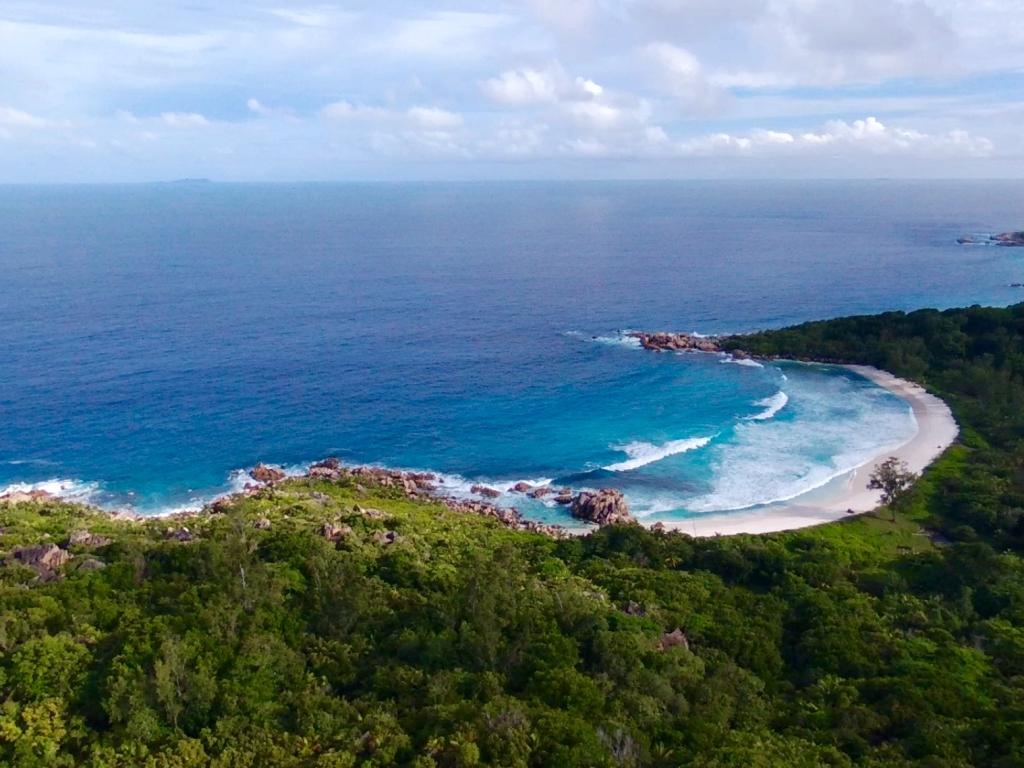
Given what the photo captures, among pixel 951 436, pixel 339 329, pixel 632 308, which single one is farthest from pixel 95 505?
pixel 632 308

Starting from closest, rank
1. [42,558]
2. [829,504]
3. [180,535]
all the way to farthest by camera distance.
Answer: [42,558], [180,535], [829,504]

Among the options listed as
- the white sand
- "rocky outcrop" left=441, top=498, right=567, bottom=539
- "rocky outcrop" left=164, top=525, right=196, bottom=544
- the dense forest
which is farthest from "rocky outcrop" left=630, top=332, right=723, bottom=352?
"rocky outcrop" left=164, top=525, right=196, bottom=544

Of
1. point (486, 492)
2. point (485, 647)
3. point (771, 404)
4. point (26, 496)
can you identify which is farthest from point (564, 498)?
point (26, 496)

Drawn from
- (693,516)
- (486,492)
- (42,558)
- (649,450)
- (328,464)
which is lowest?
(693,516)

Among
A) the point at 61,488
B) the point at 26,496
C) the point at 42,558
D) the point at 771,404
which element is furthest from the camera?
the point at 771,404

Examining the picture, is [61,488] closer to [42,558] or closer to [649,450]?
[42,558]

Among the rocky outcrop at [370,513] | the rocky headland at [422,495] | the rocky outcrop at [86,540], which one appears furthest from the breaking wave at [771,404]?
the rocky outcrop at [86,540]
